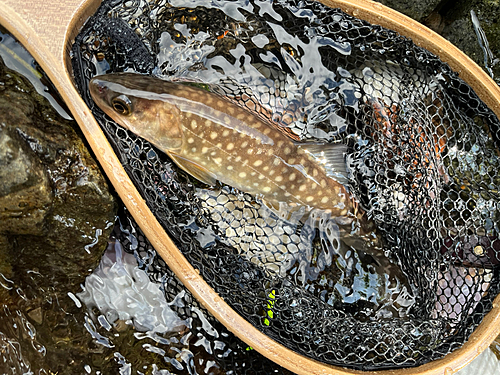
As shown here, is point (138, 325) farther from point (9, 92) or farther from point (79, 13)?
point (79, 13)

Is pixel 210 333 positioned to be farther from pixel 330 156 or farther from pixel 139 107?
pixel 139 107

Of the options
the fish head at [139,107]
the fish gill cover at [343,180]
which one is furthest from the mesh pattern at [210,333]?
the fish head at [139,107]

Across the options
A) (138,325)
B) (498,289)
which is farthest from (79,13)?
(498,289)

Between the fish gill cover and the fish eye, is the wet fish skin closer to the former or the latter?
the fish eye

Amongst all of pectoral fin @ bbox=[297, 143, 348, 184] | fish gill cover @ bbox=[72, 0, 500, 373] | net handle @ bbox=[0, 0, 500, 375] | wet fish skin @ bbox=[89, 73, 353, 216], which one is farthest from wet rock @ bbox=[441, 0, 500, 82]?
wet fish skin @ bbox=[89, 73, 353, 216]

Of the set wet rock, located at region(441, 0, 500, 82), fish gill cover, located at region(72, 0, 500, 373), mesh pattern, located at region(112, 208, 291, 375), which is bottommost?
mesh pattern, located at region(112, 208, 291, 375)

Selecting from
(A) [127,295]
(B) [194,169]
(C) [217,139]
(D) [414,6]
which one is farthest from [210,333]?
(D) [414,6]
